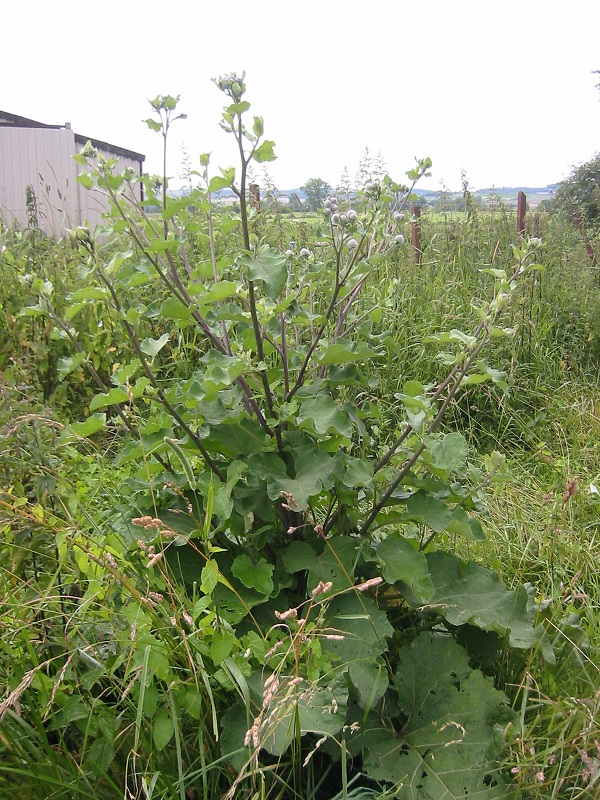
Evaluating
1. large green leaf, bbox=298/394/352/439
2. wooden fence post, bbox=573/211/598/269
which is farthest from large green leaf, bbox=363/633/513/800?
wooden fence post, bbox=573/211/598/269

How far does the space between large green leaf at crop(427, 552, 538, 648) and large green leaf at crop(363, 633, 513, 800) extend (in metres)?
0.08

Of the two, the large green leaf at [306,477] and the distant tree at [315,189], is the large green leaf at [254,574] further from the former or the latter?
the distant tree at [315,189]

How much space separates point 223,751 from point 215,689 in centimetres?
15

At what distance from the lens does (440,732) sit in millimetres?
1557

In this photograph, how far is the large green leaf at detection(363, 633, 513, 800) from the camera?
1.45 m

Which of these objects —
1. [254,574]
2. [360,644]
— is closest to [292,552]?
[254,574]

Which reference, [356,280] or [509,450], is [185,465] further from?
[509,450]

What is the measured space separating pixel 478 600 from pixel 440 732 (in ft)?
1.10

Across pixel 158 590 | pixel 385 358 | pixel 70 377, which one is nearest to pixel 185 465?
pixel 158 590

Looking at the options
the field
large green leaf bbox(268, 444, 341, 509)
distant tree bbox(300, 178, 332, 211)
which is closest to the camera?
Answer: the field

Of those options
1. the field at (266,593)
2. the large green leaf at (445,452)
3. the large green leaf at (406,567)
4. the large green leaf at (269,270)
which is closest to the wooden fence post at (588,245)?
the field at (266,593)

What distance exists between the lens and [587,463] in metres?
3.50

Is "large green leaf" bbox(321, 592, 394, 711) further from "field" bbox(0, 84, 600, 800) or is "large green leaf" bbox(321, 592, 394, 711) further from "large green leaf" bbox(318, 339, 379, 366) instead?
"large green leaf" bbox(318, 339, 379, 366)

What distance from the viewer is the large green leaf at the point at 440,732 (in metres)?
1.45
